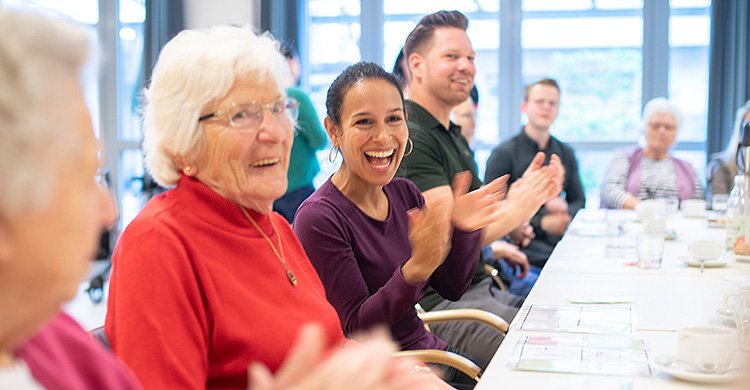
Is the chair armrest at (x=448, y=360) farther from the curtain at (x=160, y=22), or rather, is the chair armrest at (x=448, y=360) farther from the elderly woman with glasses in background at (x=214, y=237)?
the curtain at (x=160, y=22)

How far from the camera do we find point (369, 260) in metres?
2.19

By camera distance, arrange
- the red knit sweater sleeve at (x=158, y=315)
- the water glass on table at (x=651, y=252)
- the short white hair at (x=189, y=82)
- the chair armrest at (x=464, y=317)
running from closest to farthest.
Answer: the red knit sweater sleeve at (x=158, y=315)
the short white hair at (x=189, y=82)
the chair armrest at (x=464, y=317)
the water glass on table at (x=651, y=252)

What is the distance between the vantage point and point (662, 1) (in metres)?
6.70

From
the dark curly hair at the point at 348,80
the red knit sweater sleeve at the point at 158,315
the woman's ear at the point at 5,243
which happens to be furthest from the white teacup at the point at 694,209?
the woman's ear at the point at 5,243

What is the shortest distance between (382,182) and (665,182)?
3.45 metres

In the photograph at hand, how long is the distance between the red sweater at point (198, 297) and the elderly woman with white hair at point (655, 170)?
3.92 meters

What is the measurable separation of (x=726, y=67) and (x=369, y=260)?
5.17 meters

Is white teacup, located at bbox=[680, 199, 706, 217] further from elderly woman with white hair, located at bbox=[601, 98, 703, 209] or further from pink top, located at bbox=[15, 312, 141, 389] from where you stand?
pink top, located at bbox=[15, 312, 141, 389]

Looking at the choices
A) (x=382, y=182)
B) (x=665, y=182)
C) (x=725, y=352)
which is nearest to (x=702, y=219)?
(x=665, y=182)

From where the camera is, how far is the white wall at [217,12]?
7172mm

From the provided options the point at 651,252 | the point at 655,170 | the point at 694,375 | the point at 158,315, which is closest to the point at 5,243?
the point at 158,315

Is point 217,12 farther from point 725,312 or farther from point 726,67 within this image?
point 725,312

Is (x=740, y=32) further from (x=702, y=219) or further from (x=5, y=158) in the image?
(x=5, y=158)

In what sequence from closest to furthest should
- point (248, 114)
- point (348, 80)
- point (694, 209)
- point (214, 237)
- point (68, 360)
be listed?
point (68, 360) < point (214, 237) < point (248, 114) < point (348, 80) < point (694, 209)
